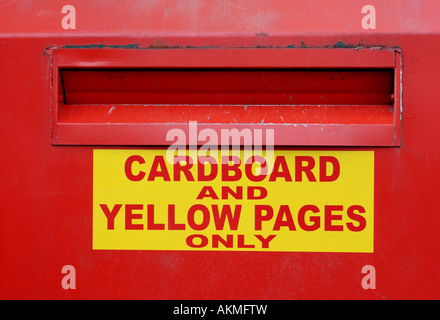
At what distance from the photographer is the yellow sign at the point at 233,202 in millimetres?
1230

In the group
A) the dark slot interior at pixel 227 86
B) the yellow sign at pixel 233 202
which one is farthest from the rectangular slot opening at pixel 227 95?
the yellow sign at pixel 233 202

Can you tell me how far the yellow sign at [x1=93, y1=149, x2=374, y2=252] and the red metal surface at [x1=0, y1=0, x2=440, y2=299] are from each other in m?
0.04

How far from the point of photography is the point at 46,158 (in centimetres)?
126

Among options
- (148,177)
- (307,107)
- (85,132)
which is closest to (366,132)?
(307,107)

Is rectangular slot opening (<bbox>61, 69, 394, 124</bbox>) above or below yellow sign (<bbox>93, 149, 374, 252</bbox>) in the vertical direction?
above

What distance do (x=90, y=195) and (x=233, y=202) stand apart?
1.42 ft

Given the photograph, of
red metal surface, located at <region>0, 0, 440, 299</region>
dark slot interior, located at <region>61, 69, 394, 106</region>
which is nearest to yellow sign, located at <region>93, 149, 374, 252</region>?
red metal surface, located at <region>0, 0, 440, 299</region>

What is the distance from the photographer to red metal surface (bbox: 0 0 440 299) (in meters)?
1.23

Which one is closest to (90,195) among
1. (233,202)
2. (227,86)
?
(233,202)

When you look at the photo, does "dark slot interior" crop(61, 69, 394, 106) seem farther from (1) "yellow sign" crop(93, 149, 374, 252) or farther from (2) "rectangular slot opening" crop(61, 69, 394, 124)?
(1) "yellow sign" crop(93, 149, 374, 252)

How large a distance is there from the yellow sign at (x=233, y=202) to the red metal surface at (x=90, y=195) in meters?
0.04

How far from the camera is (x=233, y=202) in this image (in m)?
1.25

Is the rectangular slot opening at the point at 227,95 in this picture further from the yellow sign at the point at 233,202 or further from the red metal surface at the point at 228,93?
the yellow sign at the point at 233,202
